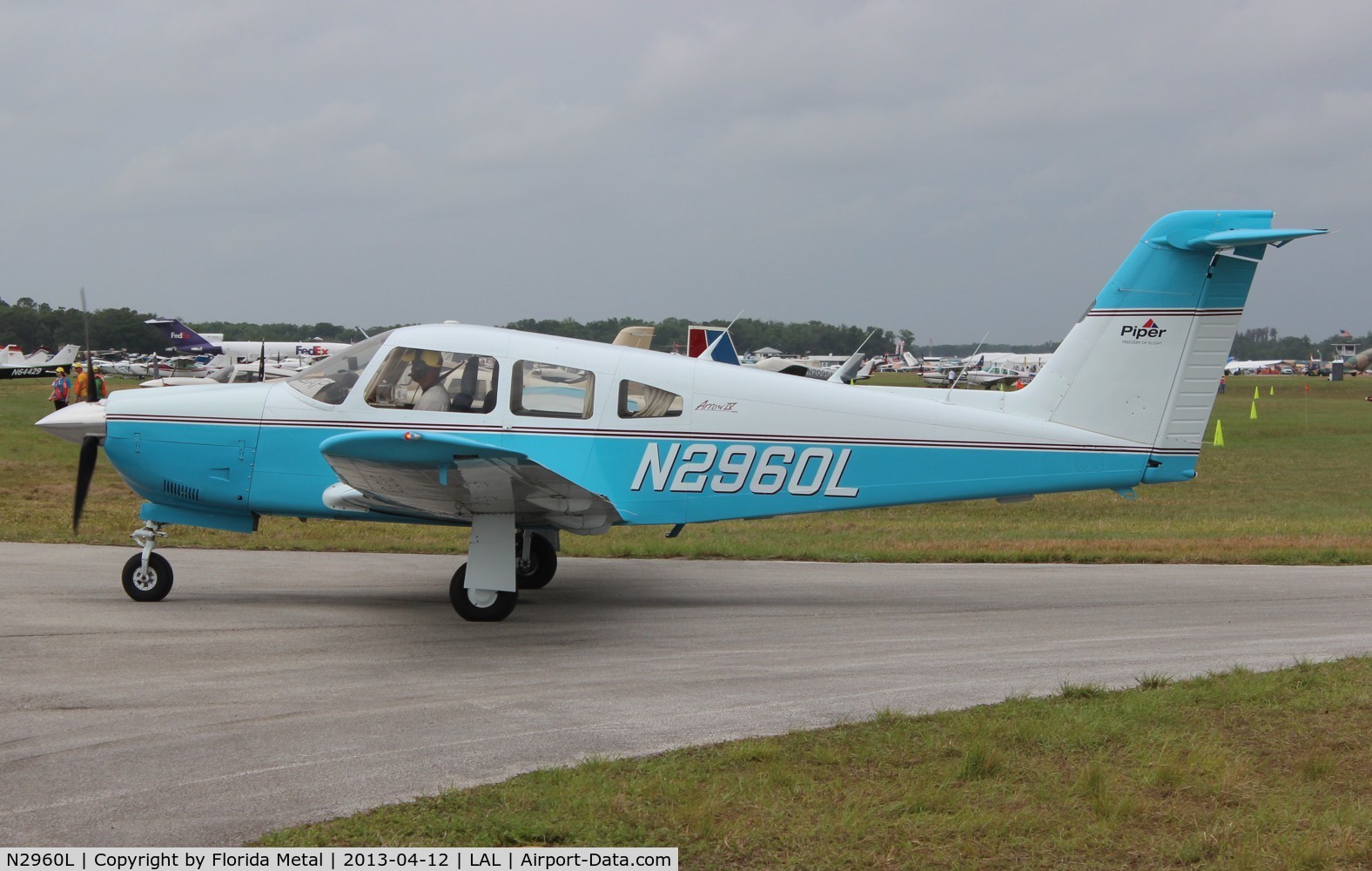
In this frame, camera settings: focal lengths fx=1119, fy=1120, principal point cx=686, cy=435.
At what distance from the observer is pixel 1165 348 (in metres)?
9.52

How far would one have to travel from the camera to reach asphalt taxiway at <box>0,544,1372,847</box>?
5.16 m

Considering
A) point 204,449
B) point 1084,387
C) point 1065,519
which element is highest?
point 1084,387

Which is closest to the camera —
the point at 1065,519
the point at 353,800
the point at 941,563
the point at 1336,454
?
the point at 353,800

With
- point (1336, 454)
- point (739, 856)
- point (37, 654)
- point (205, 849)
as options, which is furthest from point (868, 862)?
point (1336, 454)

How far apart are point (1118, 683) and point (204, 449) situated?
23.2 feet

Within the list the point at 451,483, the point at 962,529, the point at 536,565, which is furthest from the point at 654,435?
the point at 962,529

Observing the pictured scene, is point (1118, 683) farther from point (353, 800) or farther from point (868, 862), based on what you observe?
point (353, 800)

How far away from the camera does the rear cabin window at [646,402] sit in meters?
8.98

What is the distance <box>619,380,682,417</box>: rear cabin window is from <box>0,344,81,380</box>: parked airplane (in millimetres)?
62027

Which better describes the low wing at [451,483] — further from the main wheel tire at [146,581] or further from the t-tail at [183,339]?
the t-tail at [183,339]

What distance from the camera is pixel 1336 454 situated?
2998cm

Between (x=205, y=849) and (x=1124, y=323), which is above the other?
(x=1124, y=323)

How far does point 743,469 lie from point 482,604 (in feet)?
7.66

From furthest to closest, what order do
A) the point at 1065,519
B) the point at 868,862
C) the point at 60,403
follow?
the point at 60,403 < the point at 1065,519 < the point at 868,862
